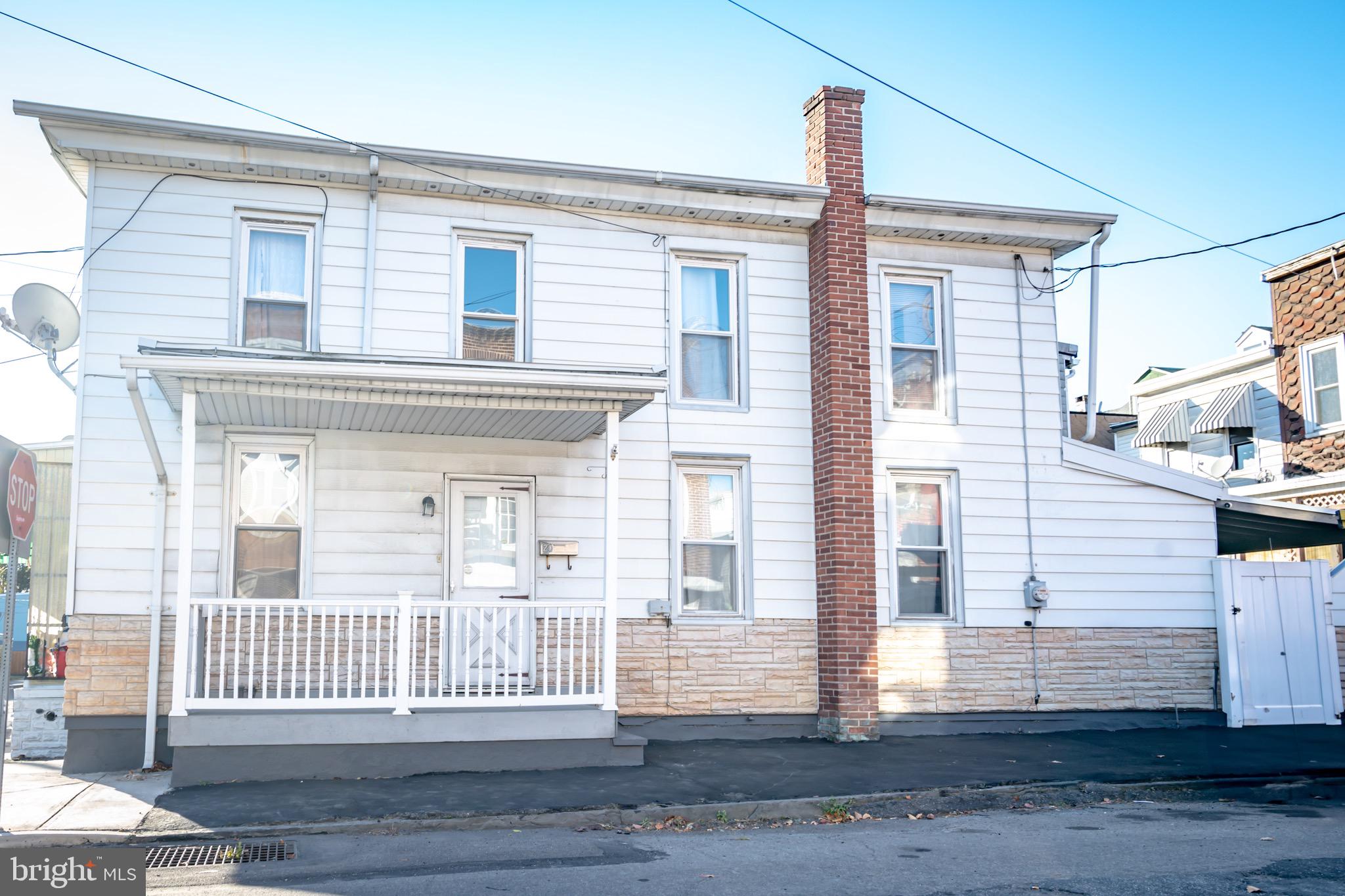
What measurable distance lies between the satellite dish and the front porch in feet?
3.20

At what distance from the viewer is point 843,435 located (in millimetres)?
12086

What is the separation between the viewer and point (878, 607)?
12625mm

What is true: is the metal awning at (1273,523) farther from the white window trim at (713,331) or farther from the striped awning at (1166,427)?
the striped awning at (1166,427)

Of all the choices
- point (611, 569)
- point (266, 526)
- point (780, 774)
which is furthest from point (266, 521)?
point (780, 774)

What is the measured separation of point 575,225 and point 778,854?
23.8 ft

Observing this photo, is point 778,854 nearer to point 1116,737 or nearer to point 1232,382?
point 1116,737

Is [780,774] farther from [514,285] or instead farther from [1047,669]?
[514,285]

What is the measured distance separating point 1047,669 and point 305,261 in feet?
30.8

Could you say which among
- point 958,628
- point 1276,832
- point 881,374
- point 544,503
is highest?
point 881,374

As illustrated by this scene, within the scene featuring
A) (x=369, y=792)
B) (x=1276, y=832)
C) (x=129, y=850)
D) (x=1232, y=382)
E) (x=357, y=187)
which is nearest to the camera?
(x=129, y=850)

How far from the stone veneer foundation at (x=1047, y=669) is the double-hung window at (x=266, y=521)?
6.34 metres

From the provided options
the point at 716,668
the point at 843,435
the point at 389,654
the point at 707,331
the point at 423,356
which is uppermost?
the point at 707,331

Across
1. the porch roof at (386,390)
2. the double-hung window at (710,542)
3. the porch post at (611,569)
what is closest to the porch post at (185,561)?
the porch roof at (386,390)

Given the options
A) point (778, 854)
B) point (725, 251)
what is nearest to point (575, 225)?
point (725, 251)
